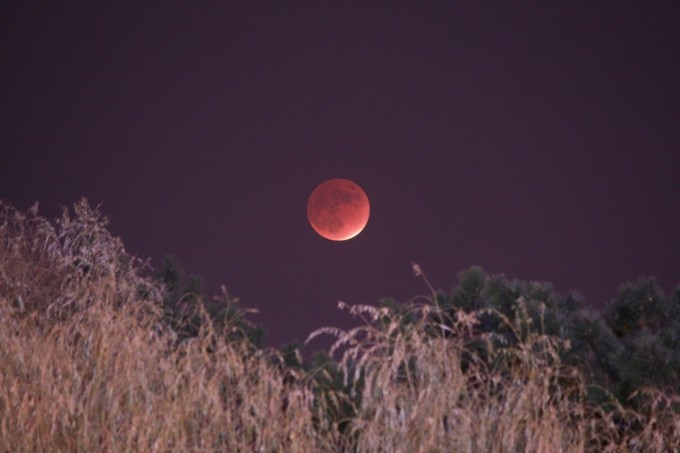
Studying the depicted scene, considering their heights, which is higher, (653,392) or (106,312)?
(106,312)

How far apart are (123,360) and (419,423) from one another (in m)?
1.57

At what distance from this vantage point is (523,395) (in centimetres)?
409

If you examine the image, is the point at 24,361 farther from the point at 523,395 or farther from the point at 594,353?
the point at 594,353

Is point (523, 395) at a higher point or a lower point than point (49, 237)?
lower

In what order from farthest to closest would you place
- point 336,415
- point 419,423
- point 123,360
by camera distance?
point 336,415, point 123,360, point 419,423

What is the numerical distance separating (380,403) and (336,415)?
83 centimetres

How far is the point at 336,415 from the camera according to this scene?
4.89m

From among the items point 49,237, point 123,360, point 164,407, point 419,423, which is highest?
point 49,237

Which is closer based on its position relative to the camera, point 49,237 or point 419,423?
point 419,423

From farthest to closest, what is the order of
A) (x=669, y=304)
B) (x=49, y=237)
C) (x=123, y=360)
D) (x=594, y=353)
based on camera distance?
(x=49, y=237)
(x=669, y=304)
(x=594, y=353)
(x=123, y=360)

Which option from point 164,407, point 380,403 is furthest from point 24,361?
point 380,403

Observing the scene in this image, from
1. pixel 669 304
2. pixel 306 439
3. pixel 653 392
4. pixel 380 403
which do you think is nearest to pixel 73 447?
pixel 306 439

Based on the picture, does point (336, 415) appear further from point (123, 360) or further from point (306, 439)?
point (123, 360)

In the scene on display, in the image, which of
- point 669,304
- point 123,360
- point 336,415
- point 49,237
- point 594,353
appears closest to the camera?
point 123,360
